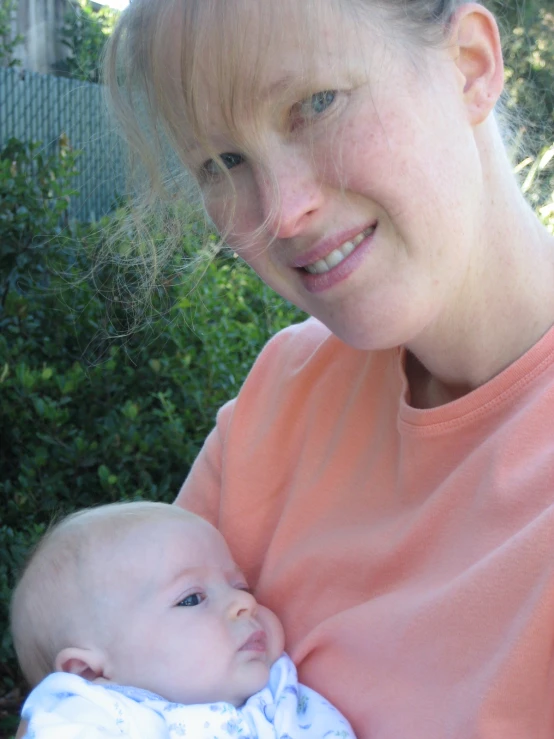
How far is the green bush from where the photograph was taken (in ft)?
11.9

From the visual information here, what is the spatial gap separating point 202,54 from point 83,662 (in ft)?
4.26

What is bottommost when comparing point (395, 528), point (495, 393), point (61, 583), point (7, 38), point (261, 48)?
point (61, 583)

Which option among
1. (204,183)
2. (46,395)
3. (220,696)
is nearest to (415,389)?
(204,183)

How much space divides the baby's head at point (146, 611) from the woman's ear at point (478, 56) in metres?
1.14

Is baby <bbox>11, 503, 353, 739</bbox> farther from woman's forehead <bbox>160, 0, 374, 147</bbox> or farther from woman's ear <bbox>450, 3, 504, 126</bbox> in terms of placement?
woman's ear <bbox>450, 3, 504, 126</bbox>

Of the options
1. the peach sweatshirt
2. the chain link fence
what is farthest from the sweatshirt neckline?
the chain link fence

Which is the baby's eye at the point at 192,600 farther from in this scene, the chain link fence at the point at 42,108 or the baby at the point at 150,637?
the chain link fence at the point at 42,108

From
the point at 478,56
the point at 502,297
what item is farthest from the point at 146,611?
the point at 478,56

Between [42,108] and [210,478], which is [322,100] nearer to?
[210,478]

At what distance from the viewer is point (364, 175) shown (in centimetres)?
166

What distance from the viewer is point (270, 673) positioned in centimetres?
202

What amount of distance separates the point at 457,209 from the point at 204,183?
0.54 m

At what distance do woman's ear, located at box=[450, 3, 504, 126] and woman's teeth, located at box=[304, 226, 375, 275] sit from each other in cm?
29

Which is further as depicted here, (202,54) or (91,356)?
(91,356)
